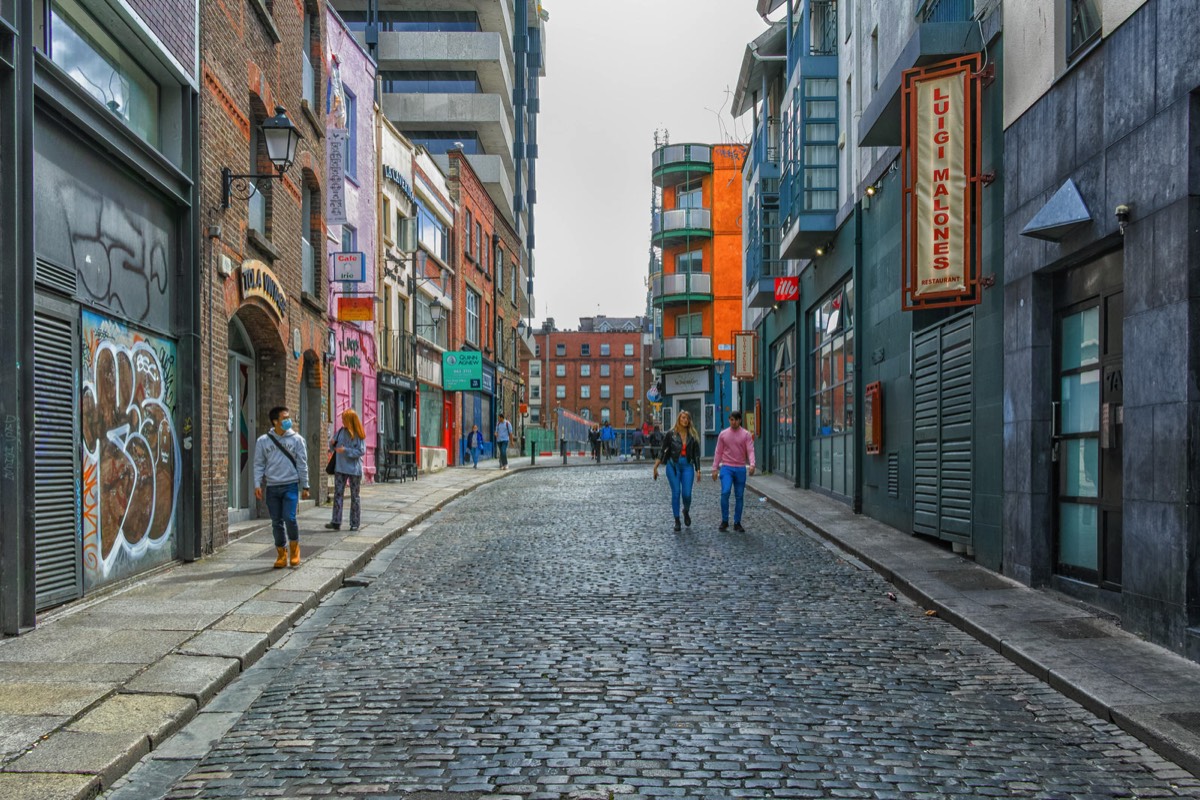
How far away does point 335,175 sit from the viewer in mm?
18797

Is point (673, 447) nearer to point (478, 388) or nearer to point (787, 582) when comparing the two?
point (787, 582)

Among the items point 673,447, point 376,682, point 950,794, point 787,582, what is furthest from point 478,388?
point 950,794

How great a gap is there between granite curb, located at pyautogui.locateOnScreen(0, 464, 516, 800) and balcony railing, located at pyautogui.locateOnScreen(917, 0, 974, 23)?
871 cm

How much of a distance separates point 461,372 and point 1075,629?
87.4 ft

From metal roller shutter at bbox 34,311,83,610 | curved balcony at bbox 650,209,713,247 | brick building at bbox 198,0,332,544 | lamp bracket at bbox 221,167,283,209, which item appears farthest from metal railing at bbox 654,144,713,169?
metal roller shutter at bbox 34,311,83,610

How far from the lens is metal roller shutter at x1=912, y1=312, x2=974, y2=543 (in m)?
11.5

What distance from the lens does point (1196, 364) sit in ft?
21.9

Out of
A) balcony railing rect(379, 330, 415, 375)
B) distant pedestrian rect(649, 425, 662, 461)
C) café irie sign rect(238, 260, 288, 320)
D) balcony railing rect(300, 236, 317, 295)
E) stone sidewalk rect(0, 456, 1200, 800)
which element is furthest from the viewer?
distant pedestrian rect(649, 425, 662, 461)

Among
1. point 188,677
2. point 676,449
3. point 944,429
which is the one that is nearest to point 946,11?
point 944,429

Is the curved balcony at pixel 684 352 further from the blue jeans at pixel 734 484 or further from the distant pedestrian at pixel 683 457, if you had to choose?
the blue jeans at pixel 734 484

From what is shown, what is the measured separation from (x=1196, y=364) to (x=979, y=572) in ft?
13.3

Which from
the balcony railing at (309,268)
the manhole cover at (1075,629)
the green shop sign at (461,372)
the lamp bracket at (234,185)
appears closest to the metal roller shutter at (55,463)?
the lamp bracket at (234,185)

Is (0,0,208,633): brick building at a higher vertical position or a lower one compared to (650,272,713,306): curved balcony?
lower

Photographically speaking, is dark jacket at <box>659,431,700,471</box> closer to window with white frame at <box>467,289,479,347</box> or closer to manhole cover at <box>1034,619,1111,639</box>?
manhole cover at <box>1034,619,1111,639</box>
